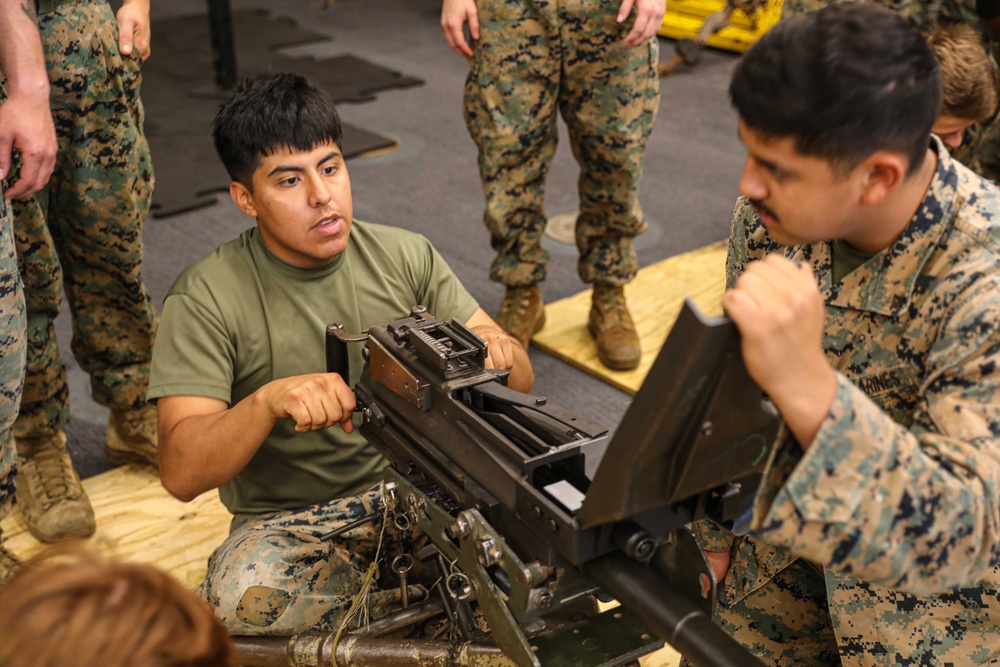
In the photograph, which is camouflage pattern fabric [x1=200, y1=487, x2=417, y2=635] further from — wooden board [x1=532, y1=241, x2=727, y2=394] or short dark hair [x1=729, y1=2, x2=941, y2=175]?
wooden board [x1=532, y1=241, x2=727, y2=394]

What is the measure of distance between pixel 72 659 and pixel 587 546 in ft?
1.76

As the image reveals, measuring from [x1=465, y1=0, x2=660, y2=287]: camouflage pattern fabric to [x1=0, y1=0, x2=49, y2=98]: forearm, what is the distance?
3.99 feet

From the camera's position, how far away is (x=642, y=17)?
2744 millimetres

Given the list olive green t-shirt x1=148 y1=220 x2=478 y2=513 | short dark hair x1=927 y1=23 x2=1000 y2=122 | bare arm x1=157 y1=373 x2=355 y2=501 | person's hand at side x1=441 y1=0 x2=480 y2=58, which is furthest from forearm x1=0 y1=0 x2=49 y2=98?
short dark hair x1=927 y1=23 x2=1000 y2=122

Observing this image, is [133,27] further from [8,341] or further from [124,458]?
[124,458]

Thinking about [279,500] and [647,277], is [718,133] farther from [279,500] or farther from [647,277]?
[279,500]

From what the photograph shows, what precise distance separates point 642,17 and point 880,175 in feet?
5.44

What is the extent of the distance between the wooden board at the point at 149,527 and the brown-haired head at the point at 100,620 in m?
1.40

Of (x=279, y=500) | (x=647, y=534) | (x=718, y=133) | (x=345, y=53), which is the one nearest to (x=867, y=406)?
(x=647, y=534)

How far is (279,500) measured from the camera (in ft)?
6.62

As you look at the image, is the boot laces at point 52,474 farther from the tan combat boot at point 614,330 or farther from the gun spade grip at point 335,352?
the tan combat boot at point 614,330

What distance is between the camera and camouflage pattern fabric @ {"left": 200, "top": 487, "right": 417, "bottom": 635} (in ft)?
5.98

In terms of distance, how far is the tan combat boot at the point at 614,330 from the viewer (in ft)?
10.3

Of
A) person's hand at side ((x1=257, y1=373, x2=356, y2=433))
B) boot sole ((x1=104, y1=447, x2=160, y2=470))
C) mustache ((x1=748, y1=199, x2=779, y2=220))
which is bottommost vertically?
boot sole ((x1=104, y1=447, x2=160, y2=470))
